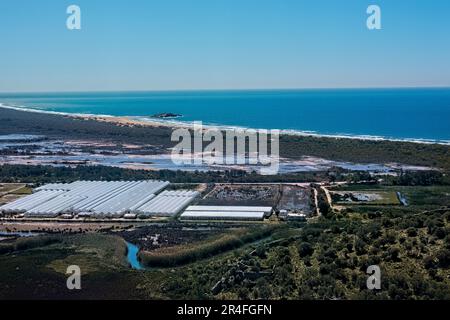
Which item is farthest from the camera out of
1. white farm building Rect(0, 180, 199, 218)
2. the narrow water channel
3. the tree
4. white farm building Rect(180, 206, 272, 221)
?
white farm building Rect(0, 180, 199, 218)

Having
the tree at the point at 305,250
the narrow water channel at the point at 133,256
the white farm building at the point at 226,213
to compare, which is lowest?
the narrow water channel at the point at 133,256

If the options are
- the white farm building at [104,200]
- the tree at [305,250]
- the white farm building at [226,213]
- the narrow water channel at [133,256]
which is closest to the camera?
the tree at [305,250]

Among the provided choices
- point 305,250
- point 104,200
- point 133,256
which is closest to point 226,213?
point 133,256

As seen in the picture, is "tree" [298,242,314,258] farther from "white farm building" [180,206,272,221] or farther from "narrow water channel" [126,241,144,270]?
"white farm building" [180,206,272,221]

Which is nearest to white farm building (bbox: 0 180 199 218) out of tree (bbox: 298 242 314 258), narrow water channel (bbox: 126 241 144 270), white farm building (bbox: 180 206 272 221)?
white farm building (bbox: 180 206 272 221)

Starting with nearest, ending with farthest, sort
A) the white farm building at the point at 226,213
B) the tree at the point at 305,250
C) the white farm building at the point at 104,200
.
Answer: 1. the tree at the point at 305,250
2. the white farm building at the point at 226,213
3. the white farm building at the point at 104,200

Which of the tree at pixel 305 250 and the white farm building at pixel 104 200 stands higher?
the tree at pixel 305 250

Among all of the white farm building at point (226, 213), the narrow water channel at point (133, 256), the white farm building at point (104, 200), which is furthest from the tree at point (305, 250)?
the white farm building at point (104, 200)

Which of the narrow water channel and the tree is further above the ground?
the tree

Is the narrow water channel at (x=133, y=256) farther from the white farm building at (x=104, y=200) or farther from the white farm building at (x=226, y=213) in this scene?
the white farm building at (x=104, y=200)
